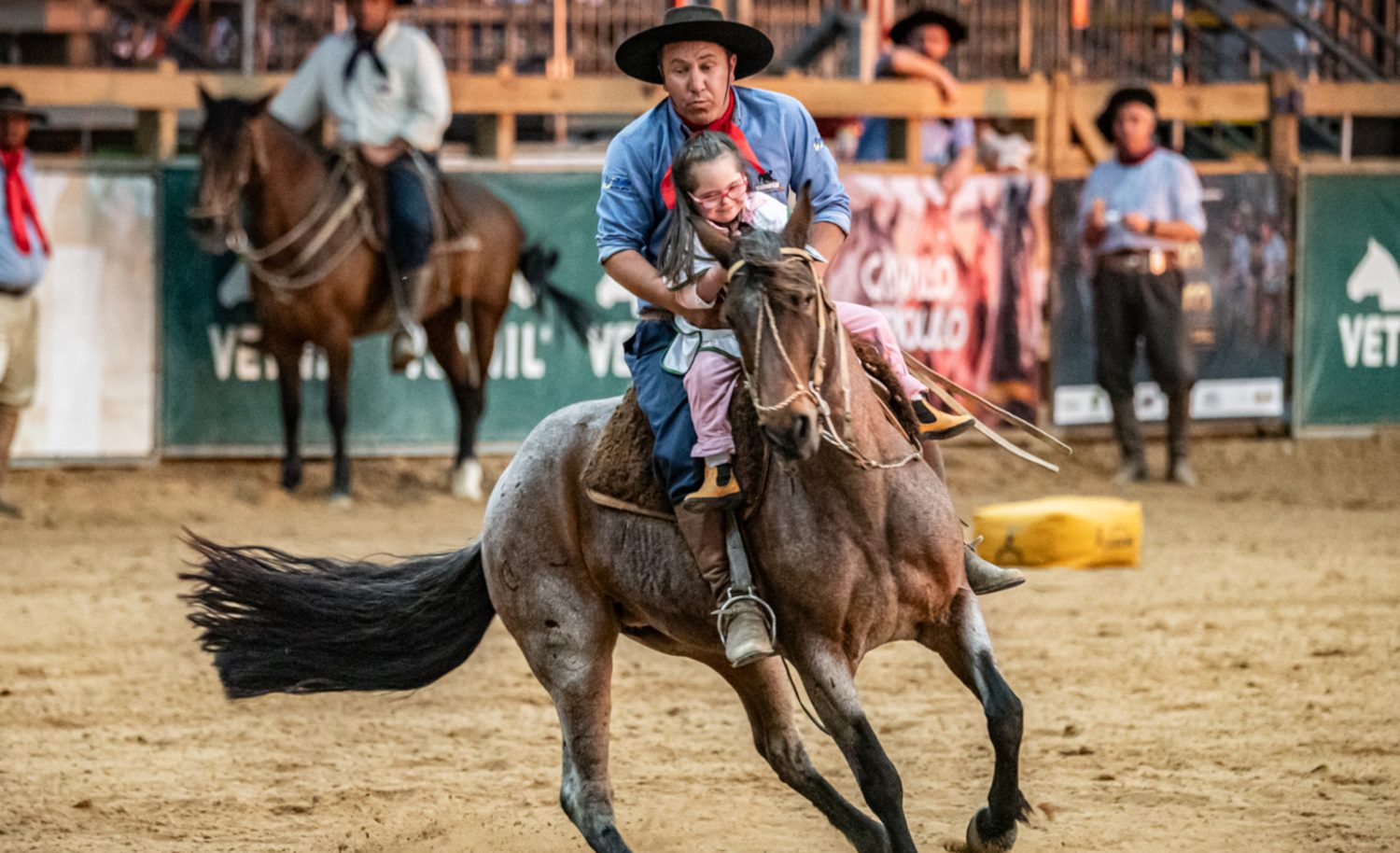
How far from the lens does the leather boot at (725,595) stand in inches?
163

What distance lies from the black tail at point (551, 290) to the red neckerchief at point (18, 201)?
307 centimetres

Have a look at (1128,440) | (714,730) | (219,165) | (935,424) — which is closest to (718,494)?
(935,424)

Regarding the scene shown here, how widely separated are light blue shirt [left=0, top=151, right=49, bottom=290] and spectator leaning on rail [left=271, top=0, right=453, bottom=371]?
1.94 metres

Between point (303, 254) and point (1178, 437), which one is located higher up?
point (303, 254)

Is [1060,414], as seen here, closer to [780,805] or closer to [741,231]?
[780,805]

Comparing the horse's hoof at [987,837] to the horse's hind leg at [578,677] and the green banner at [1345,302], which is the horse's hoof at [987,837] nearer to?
the horse's hind leg at [578,677]

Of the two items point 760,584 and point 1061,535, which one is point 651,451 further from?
point 1061,535

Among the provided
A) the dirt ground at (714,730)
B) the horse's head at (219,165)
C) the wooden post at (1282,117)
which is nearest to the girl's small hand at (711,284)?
the dirt ground at (714,730)

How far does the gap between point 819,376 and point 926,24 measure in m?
9.43

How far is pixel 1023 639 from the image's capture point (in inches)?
294

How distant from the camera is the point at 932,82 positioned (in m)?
12.6

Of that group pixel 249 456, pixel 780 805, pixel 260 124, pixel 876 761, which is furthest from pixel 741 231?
pixel 249 456

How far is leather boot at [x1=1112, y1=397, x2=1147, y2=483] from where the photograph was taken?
11.8m

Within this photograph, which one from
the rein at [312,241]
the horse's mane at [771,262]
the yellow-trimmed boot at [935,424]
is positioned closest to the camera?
the horse's mane at [771,262]
